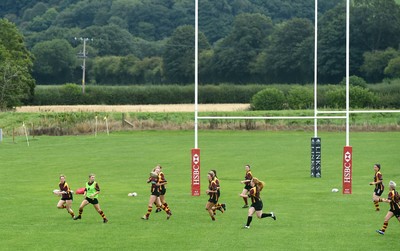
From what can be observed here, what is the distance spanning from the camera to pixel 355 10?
67.6 metres

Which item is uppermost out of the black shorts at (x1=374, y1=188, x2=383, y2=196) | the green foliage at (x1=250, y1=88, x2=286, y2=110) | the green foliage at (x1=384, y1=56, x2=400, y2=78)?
the green foliage at (x1=384, y1=56, x2=400, y2=78)

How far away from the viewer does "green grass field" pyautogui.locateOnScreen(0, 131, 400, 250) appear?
31250 millimetres

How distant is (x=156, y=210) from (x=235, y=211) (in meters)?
3.20

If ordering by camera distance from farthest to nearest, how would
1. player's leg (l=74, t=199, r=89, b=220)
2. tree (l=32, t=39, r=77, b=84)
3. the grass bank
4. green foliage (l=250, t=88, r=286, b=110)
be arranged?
1. tree (l=32, t=39, r=77, b=84)
2. green foliage (l=250, t=88, r=286, b=110)
3. the grass bank
4. player's leg (l=74, t=199, r=89, b=220)

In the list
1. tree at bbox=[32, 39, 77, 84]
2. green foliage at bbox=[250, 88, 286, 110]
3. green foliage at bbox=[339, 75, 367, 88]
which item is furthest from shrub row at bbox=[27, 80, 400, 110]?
tree at bbox=[32, 39, 77, 84]

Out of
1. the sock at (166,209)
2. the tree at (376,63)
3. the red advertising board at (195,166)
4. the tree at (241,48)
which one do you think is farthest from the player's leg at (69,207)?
the tree at (376,63)

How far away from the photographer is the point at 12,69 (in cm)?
10631

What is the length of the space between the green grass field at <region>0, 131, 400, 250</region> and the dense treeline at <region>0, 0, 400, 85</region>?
6.02 m

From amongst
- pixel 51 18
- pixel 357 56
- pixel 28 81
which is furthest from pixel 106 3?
pixel 357 56

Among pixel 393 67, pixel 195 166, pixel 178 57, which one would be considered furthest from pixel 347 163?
pixel 178 57

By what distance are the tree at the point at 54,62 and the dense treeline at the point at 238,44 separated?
0.16m

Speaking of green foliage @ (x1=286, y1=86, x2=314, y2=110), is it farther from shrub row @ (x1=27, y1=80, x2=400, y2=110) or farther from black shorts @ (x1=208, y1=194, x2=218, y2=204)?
black shorts @ (x1=208, y1=194, x2=218, y2=204)

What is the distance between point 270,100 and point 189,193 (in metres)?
54.7

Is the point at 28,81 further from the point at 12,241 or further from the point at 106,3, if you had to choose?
the point at 12,241
